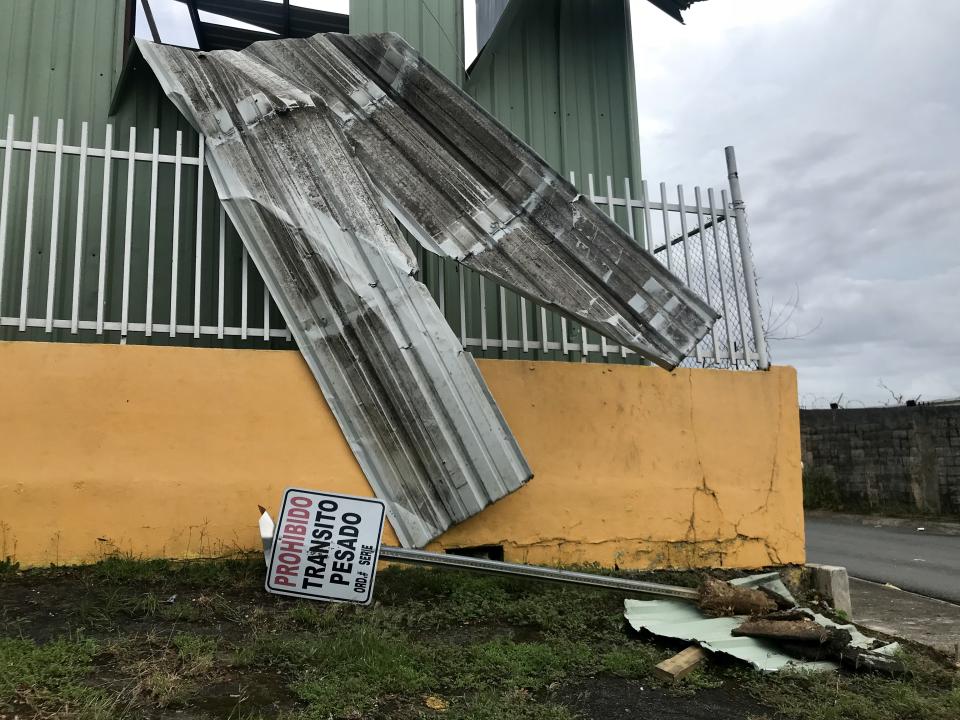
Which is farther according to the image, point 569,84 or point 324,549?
point 569,84

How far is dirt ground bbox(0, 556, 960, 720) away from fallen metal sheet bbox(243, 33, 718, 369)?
196 centimetres

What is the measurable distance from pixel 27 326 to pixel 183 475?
143cm

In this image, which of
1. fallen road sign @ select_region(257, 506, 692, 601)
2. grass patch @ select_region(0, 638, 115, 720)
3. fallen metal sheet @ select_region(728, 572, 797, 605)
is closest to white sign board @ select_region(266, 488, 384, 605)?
fallen road sign @ select_region(257, 506, 692, 601)

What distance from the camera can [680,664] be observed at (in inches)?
138

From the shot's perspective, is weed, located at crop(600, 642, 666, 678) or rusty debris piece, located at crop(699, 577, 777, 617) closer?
weed, located at crop(600, 642, 666, 678)

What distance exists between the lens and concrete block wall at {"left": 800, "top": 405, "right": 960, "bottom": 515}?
48.0ft

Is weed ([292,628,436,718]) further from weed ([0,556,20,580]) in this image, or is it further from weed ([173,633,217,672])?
weed ([0,556,20,580])

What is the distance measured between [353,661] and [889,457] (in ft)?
51.4

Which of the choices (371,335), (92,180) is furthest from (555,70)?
(92,180)

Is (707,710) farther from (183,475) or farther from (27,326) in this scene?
(27,326)

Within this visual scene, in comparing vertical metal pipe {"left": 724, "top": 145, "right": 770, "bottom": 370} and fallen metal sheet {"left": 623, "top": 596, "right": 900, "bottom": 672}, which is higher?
vertical metal pipe {"left": 724, "top": 145, "right": 770, "bottom": 370}

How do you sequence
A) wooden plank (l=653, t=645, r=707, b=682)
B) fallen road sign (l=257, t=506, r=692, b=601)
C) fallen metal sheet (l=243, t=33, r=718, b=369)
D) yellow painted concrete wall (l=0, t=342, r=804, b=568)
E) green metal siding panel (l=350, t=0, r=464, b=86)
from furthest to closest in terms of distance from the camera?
green metal siding panel (l=350, t=0, r=464, b=86) < fallen metal sheet (l=243, t=33, r=718, b=369) < yellow painted concrete wall (l=0, t=342, r=804, b=568) < fallen road sign (l=257, t=506, r=692, b=601) < wooden plank (l=653, t=645, r=707, b=682)

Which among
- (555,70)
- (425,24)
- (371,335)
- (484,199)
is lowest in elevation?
(371,335)

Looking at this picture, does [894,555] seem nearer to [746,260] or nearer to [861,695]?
[746,260]
